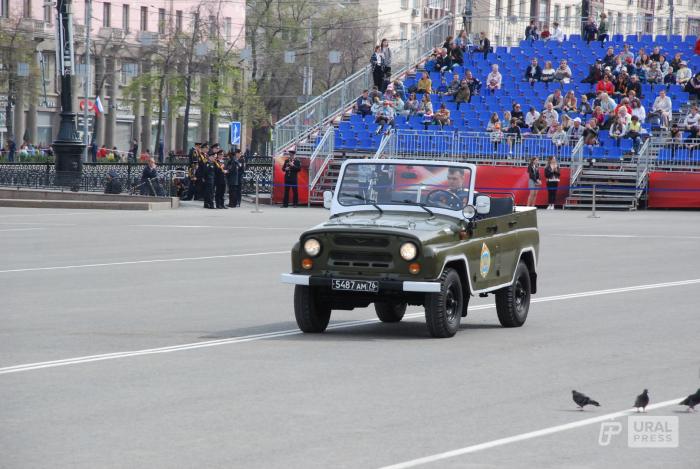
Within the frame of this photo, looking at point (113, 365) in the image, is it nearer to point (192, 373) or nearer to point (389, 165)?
point (192, 373)

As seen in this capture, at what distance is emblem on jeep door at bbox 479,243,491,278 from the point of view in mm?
14078

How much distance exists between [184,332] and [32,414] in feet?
15.8

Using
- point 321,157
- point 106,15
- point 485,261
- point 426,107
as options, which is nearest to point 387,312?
point 485,261

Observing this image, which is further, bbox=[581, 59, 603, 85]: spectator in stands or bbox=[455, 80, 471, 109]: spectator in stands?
bbox=[455, 80, 471, 109]: spectator in stands

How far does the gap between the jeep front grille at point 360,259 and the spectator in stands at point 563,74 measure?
37.0m

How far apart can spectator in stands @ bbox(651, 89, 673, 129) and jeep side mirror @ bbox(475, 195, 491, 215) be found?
31.4 metres

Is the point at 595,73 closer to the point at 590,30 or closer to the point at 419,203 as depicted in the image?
the point at 590,30

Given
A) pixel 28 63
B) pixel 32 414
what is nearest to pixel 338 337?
pixel 32 414

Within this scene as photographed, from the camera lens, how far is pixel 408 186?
14453mm

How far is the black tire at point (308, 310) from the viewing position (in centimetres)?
1359

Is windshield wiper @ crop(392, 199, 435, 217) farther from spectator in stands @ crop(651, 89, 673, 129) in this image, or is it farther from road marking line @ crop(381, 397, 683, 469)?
spectator in stands @ crop(651, 89, 673, 129)

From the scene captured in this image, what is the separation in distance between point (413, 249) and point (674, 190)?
31.2m

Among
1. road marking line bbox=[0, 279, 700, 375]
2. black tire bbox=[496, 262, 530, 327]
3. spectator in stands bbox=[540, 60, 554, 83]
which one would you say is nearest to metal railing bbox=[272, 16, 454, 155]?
spectator in stands bbox=[540, 60, 554, 83]

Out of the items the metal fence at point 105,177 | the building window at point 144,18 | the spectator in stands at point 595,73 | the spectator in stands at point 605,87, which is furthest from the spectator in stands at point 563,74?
the building window at point 144,18
